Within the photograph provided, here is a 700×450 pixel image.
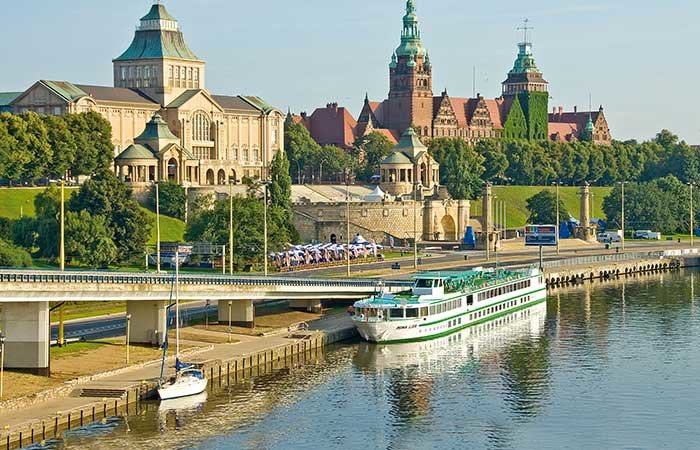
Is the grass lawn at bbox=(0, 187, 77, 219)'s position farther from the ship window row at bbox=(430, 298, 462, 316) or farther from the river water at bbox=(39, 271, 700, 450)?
the river water at bbox=(39, 271, 700, 450)

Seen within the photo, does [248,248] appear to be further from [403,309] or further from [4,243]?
[403,309]

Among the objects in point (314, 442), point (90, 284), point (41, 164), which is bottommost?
point (314, 442)

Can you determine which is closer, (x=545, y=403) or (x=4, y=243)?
(x=545, y=403)

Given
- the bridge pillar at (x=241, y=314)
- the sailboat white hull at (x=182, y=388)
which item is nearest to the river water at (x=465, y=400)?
the sailboat white hull at (x=182, y=388)

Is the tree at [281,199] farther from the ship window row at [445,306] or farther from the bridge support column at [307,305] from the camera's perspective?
the ship window row at [445,306]

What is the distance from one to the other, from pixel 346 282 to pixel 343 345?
1527 cm

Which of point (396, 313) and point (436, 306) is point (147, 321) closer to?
point (396, 313)

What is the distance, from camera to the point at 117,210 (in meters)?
167

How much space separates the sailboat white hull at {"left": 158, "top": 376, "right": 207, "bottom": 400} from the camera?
93312mm

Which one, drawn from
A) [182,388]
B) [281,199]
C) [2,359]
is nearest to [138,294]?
[182,388]

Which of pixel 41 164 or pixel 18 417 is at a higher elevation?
pixel 41 164

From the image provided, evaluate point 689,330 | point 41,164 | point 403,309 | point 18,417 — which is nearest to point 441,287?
point 403,309

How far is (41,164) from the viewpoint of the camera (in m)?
195

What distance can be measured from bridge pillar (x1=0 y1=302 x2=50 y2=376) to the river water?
800 centimetres
